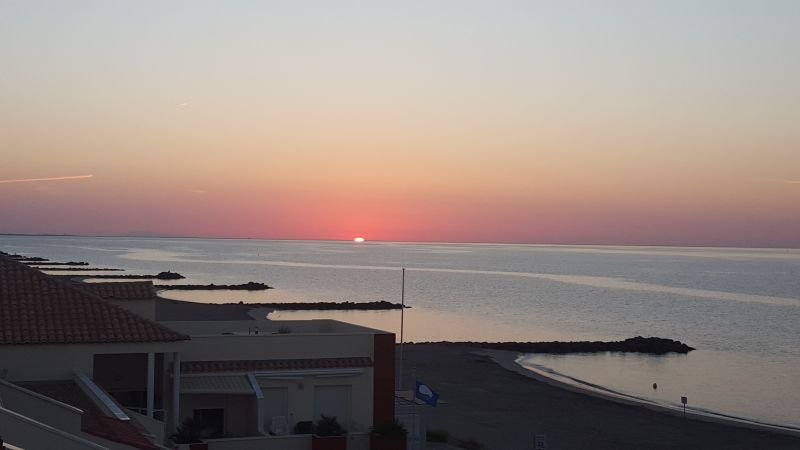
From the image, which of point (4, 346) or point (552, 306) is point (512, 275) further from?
point (4, 346)

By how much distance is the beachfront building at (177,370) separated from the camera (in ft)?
56.8

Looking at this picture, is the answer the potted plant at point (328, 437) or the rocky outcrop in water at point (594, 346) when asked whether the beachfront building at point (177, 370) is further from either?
the rocky outcrop in water at point (594, 346)

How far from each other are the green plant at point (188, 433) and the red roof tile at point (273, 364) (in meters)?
1.88

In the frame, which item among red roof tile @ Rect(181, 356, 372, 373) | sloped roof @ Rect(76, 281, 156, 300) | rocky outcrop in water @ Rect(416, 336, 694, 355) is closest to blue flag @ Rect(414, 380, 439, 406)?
red roof tile @ Rect(181, 356, 372, 373)

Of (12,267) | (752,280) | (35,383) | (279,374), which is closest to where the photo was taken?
(35,383)

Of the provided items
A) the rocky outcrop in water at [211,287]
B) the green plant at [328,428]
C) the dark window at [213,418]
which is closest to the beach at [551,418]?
the green plant at [328,428]

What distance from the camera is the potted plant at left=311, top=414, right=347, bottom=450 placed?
20156 mm

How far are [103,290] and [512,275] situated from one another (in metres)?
172

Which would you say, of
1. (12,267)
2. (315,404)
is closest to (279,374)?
(315,404)

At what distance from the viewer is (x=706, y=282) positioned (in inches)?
7018

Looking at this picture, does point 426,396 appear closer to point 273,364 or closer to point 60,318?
point 273,364

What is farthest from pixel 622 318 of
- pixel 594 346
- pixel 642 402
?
pixel 642 402

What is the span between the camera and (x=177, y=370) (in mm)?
19266

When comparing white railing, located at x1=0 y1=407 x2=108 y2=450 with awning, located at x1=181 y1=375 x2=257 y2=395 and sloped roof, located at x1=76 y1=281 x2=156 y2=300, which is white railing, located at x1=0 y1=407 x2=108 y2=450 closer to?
awning, located at x1=181 y1=375 x2=257 y2=395
